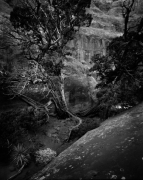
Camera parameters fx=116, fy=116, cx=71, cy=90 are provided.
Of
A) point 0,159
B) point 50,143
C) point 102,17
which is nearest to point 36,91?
point 50,143

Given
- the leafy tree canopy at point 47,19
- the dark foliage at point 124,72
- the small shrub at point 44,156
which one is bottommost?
the small shrub at point 44,156

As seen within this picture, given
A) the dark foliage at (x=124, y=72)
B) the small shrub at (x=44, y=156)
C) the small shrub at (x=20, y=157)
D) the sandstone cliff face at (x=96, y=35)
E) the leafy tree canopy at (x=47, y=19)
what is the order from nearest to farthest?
1. the small shrub at (x=20, y=157)
2. the small shrub at (x=44, y=156)
3. the dark foliage at (x=124, y=72)
4. the leafy tree canopy at (x=47, y=19)
5. the sandstone cliff face at (x=96, y=35)

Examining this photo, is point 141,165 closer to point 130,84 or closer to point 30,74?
point 130,84

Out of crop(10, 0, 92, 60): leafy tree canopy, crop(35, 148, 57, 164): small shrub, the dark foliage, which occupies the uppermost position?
crop(10, 0, 92, 60): leafy tree canopy

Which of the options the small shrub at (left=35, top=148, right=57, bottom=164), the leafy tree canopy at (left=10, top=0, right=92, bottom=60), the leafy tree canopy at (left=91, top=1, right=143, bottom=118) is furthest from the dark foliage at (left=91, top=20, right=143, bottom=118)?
the small shrub at (left=35, top=148, right=57, bottom=164)

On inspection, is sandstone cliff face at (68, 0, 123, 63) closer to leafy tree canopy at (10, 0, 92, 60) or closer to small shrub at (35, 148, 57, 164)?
leafy tree canopy at (10, 0, 92, 60)

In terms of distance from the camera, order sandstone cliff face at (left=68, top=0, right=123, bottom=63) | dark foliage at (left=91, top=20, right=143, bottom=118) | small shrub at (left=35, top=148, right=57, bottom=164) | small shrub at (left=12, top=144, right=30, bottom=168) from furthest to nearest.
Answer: sandstone cliff face at (left=68, top=0, right=123, bottom=63) → dark foliage at (left=91, top=20, right=143, bottom=118) → small shrub at (left=35, top=148, right=57, bottom=164) → small shrub at (left=12, top=144, right=30, bottom=168)

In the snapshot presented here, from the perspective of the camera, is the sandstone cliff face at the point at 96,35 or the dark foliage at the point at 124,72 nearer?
the dark foliage at the point at 124,72

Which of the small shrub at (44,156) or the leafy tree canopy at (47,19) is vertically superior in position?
the leafy tree canopy at (47,19)

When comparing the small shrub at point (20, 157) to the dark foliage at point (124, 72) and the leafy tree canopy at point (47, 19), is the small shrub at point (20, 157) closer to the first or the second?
the dark foliage at point (124, 72)

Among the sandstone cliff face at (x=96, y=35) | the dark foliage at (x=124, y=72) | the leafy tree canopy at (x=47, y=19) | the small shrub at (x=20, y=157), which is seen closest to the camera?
the small shrub at (x=20, y=157)

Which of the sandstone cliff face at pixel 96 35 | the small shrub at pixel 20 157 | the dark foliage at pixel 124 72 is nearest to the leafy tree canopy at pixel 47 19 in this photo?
the dark foliage at pixel 124 72

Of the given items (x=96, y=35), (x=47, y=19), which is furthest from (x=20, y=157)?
(x=96, y=35)

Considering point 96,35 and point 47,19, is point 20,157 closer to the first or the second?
point 47,19
